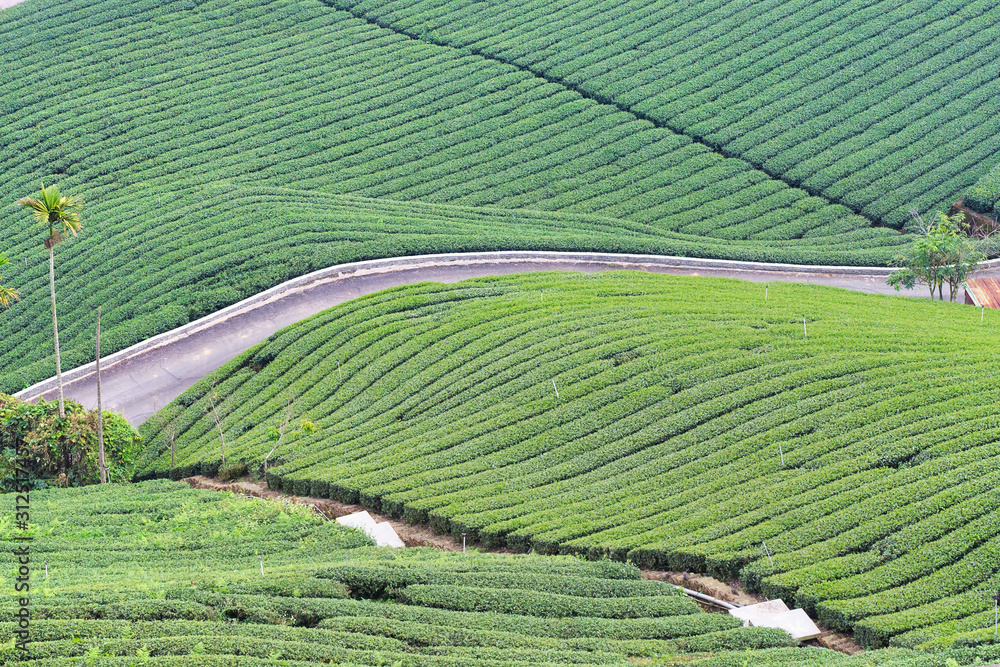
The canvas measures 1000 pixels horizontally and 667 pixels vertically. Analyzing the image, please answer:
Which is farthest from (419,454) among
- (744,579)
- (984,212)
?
(984,212)

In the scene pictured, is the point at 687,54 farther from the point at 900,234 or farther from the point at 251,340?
the point at 251,340

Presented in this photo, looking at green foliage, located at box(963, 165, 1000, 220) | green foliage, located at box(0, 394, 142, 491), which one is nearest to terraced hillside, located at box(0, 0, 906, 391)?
green foliage, located at box(963, 165, 1000, 220)

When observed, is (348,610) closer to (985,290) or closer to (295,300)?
(295,300)

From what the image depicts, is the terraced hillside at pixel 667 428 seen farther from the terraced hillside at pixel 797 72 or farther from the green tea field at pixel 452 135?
the terraced hillside at pixel 797 72

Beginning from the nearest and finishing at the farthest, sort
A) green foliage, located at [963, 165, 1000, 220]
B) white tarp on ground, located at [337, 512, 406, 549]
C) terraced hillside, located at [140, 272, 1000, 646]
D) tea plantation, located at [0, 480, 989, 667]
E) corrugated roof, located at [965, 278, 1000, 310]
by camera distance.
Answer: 1. tea plantation, located at [0, 480, 989, 667]
2. terraced hillside, located at [140, 272, 1000, 646]
3. white tarp on ground, located at [337, 512, 406, 549]
4. corrugated roof, located at [965, 278, 1000, 310]
5. green foliage, located at [963, 165, 1000, 220]

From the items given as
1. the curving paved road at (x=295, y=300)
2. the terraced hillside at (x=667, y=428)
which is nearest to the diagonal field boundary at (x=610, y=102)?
the curving paved road at (x=295, y=300)

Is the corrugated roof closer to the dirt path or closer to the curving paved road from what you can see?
the curving paved road

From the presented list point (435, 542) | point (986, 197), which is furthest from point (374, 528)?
point (986, 197)
